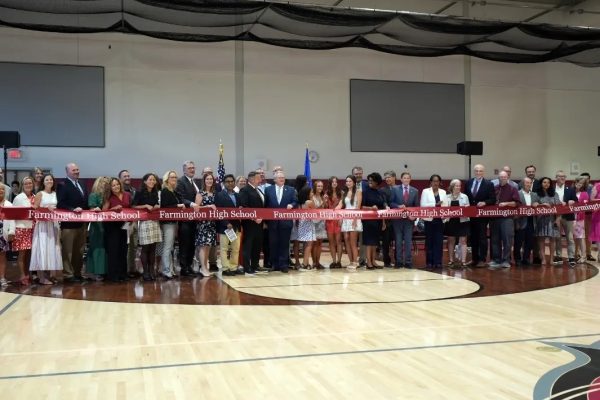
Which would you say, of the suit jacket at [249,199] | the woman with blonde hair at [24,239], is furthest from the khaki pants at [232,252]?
the woman with blonde hair at [24,239]

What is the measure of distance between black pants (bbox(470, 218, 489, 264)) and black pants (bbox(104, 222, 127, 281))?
5.18 m

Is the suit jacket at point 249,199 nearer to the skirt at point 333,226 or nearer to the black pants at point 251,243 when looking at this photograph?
the black pants at point 251,243

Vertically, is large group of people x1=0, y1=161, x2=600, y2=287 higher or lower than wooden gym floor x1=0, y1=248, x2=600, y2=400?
higher

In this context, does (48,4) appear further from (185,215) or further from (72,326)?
(72,326)

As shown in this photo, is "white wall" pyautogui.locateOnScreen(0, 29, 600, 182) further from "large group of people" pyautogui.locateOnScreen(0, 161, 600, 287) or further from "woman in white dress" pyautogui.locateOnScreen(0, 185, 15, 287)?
"woman in white dress" pyautogui.locateOnScreen(0, 185, 15, 287)

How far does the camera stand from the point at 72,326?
14.9ft

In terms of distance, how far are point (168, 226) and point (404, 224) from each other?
3.46 metres

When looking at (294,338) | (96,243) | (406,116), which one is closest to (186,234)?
(96,243)

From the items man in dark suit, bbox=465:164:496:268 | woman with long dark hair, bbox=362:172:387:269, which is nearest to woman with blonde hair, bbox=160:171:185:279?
woman with long dark hair, bbox=362:172:387:269

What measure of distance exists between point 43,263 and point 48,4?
127 inches

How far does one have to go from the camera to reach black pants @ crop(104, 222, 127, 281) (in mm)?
7094

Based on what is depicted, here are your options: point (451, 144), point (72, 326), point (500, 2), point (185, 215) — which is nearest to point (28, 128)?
point (185, 215)

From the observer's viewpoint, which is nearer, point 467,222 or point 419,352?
point 419,352

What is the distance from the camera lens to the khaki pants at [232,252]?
7625mm
